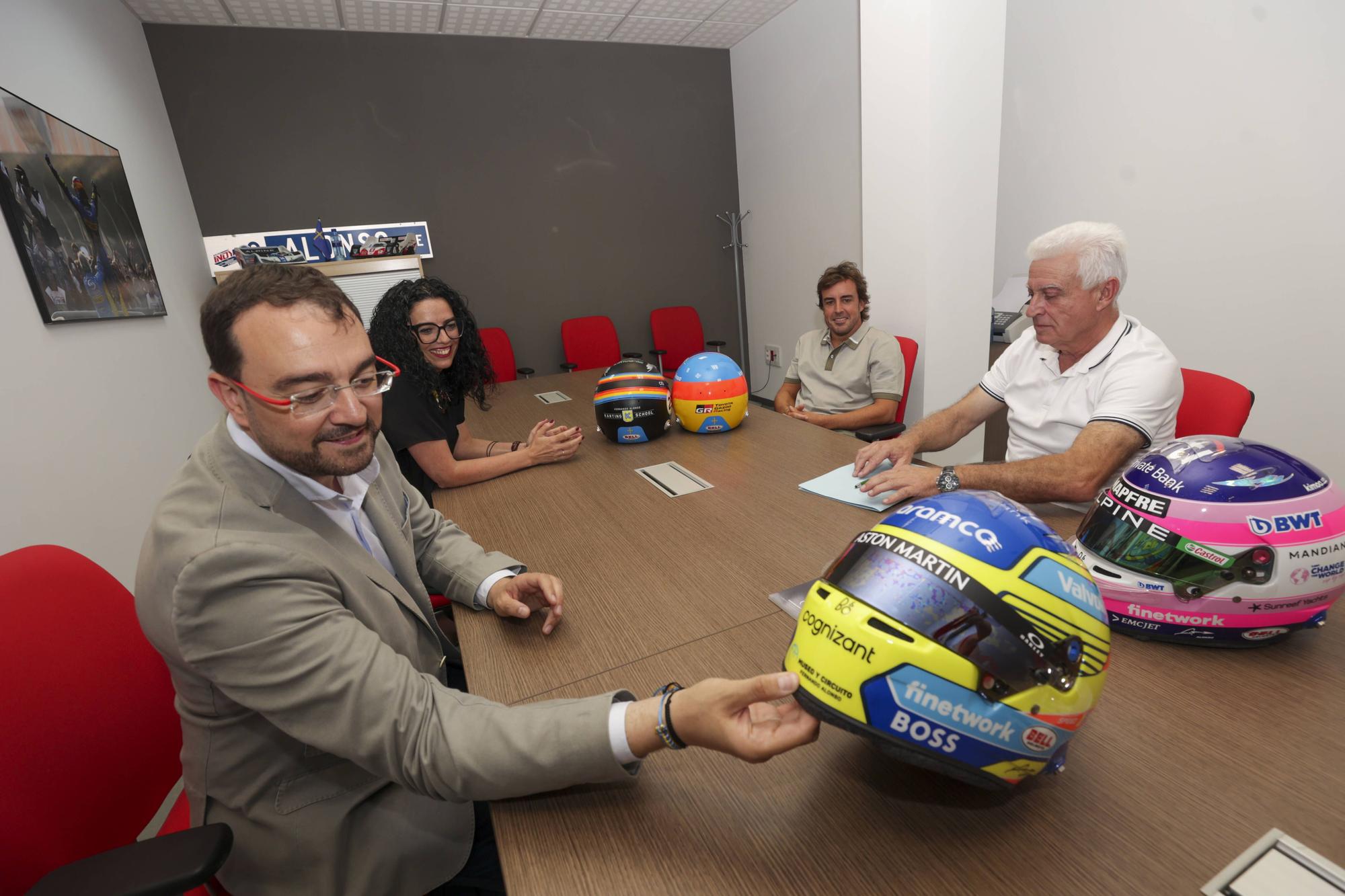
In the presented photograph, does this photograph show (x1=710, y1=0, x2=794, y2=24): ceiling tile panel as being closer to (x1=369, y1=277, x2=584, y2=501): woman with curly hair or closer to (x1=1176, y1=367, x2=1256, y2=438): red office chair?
(x1=369, y1=277, x2=584, y2=501): woman with curly hair

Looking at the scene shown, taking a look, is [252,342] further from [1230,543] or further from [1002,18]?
[1002,18]

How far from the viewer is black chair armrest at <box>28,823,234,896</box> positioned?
763 mm

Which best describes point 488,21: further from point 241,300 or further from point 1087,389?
point 1087,389

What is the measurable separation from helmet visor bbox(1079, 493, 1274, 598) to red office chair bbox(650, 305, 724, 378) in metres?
4.79

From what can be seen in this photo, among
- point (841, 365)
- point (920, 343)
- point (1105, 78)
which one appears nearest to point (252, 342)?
point (841, 365)

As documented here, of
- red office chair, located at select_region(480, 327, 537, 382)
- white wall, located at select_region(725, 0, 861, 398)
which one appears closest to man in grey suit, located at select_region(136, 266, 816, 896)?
white wall, located at select_region(725, 0, 861, 398)

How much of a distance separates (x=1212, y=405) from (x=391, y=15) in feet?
17.2

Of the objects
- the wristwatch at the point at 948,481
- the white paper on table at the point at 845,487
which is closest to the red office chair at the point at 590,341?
the white paper on table at the point at 845,487

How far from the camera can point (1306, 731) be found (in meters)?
0.77

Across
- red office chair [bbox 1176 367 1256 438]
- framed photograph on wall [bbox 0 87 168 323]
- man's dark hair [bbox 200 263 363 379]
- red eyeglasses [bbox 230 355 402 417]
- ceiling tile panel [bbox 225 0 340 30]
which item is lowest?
red office chair [bbox 1176 367 1256 438]

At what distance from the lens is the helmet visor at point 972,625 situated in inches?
26.0

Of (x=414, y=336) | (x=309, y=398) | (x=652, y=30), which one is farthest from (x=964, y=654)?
(x=652, y=30)

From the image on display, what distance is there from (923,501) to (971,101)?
10.6ft

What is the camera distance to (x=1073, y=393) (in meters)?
1.85
